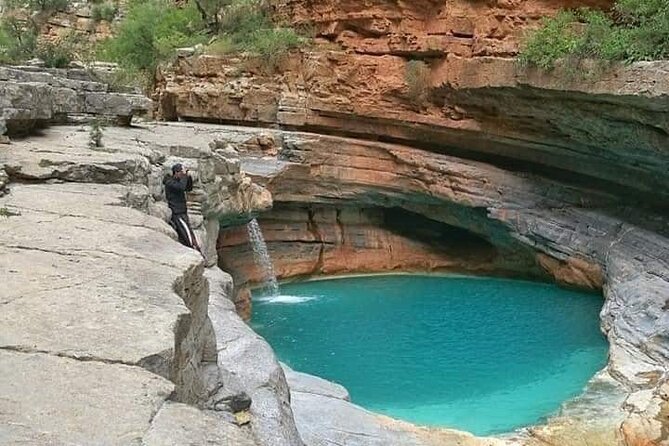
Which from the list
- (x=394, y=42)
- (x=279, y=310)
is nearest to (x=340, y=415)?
(x=279, y=310)

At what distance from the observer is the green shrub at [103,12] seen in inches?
1278

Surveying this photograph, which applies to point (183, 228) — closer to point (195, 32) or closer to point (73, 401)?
point (73, 401)

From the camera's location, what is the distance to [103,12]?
3250cm

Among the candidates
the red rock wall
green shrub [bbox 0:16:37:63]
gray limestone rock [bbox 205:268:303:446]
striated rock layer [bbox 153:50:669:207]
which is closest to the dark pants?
gray limestone rock [bbox 205:268:303:446]

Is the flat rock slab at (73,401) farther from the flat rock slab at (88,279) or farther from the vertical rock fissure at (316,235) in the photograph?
the vertical rock fissure at (316,235)

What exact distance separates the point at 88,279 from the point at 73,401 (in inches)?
50.7

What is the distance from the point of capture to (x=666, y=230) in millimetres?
13078

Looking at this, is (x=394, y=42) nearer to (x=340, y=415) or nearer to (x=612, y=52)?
(x=612, y=52)

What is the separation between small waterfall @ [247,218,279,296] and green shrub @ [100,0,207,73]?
316 inches

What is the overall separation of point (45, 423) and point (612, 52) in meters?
11.0

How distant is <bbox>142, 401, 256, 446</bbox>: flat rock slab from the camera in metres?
2.45

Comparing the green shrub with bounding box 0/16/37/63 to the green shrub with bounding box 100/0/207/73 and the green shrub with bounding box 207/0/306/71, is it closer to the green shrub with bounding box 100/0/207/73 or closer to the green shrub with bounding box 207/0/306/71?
the green shrub with bounding box 100/0/207/73

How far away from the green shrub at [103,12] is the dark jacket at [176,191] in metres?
26.6

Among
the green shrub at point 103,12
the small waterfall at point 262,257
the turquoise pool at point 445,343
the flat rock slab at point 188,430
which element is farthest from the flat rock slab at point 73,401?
the green shrub at point 103,12
